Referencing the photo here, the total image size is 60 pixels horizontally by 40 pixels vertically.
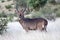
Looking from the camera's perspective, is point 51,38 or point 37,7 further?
point 37,7

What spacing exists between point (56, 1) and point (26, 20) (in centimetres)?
1553

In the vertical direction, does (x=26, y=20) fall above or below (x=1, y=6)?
above

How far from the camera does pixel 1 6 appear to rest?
1049 inches

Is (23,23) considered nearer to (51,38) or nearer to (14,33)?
(14,33)

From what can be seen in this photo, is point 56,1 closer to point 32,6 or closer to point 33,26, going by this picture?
point 32,6

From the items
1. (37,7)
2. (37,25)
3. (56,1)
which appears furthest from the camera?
(56,1)

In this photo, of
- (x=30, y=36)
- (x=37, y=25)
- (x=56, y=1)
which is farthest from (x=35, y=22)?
(x=56, y=1)

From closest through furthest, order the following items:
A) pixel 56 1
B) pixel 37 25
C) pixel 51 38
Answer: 1. pixel 51 38
2. pixel 37 25
3. pixel 56 1

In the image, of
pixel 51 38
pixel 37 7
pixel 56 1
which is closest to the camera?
pixel 51 38

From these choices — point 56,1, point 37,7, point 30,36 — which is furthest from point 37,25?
point 56,1

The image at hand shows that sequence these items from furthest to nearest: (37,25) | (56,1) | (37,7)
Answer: (56,1)
(37,7)
(37,25)

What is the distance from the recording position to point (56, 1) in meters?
A: 26.0

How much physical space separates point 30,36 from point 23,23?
43.4 inches

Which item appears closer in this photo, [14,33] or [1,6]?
[14,33]
